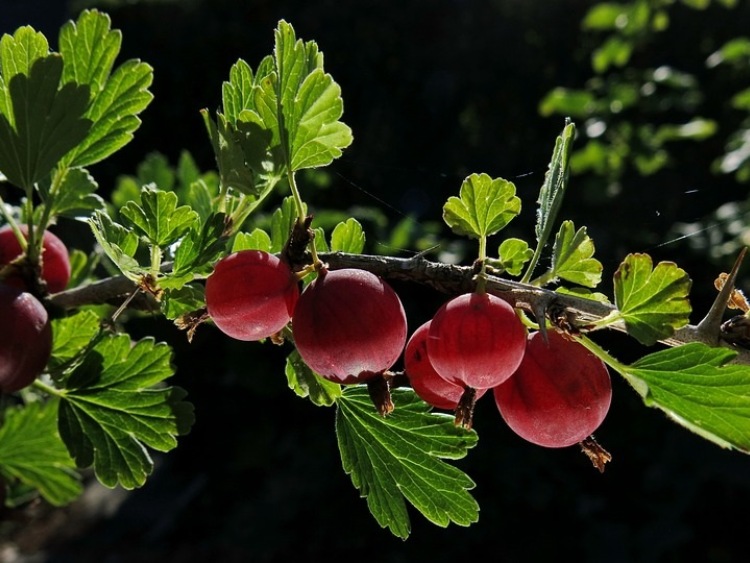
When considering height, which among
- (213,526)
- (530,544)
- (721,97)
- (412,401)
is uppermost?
(412,401)

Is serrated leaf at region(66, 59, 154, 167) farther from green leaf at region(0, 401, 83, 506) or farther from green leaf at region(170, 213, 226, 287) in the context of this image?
green leaf at region(0, 401, 83, 506)

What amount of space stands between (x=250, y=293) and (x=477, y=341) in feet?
0.64

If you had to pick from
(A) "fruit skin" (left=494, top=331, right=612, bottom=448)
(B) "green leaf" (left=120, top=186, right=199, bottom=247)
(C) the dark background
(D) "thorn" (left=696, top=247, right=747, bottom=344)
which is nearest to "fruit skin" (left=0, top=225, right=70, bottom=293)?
(B) "green leaf" (left=120, top=186, right=199, bottom=247)

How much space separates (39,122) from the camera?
77 centimetres

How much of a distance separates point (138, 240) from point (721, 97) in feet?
13.4

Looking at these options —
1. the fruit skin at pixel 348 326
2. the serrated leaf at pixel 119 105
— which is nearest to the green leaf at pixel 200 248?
the fruit skin at pixel 348 326

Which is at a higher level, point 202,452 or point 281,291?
point 281,291

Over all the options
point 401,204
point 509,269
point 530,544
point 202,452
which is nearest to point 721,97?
point 401,204

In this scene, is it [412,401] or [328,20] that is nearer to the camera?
[412,401]

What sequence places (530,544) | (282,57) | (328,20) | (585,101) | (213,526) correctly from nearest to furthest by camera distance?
1. (282,57)
2. (585,101)
3. (530,544)
4. (213,526)
5. (328,20)

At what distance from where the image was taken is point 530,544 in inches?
132

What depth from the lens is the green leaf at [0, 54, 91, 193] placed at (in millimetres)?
760

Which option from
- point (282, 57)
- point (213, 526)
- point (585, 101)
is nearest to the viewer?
point (282, 57)

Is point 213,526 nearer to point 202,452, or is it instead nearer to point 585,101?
point 202,452
